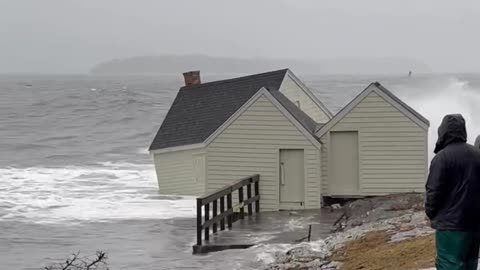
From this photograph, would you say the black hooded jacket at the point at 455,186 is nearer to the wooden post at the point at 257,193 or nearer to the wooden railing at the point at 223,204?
the wooden railing at the point at 223,204

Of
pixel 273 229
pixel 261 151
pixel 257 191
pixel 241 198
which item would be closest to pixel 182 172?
pixel 261 151

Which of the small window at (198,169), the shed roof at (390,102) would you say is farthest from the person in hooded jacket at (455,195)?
the small window at (198,169)

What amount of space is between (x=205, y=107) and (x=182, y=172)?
2889 mm

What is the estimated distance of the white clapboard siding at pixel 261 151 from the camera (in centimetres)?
2519

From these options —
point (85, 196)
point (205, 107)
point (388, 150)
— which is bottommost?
point (85, 196)

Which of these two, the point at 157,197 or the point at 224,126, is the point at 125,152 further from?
the point at 224,126

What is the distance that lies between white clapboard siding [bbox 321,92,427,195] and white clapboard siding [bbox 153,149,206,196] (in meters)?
5.11

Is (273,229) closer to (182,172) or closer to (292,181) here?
(292,181)

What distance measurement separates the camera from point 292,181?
25.4 meters

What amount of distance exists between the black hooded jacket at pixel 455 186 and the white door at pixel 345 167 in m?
17.8

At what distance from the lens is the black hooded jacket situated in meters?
7.46

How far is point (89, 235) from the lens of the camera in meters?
23.1

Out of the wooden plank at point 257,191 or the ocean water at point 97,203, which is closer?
the ocean water at point 97,203

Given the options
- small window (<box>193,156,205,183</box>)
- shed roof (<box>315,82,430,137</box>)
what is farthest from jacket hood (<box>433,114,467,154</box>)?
small window (<box>193,156,205,183</box>)
